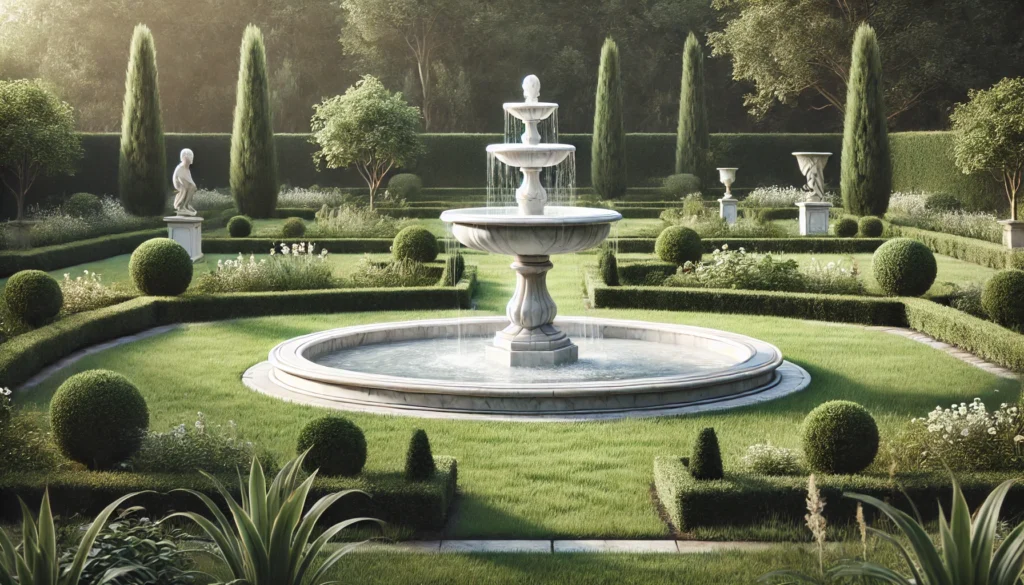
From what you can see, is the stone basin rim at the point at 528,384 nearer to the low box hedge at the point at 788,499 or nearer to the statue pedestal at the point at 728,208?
the low box hedge at the point at 788,499

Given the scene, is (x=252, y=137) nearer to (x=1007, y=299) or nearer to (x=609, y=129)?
(x=609, y=129)

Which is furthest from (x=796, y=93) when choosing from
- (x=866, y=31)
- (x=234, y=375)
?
(x=234, y=375)

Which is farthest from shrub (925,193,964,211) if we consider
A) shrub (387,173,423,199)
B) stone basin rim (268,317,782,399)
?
stone basin rim (268,317,782,399)

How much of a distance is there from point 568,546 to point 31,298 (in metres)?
8.57

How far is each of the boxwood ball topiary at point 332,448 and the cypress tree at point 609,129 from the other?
2814 centimetres

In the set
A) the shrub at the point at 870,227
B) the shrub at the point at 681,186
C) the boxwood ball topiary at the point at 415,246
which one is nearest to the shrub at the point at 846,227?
the shrub at the point at 870,227

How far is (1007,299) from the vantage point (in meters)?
12.1

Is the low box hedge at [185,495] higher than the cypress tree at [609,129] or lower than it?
lower

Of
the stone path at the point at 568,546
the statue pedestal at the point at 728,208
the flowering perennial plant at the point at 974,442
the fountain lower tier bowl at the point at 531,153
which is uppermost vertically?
the fountain lower tier bowl at the point at 531,153

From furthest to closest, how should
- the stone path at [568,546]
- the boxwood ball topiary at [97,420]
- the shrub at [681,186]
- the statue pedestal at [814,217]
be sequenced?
1. the shrub at [681,186]
2. the statue pedestal at [814,217]
3. the boxwood ball topiary at [97,420]
4. the stone path at [568,546]

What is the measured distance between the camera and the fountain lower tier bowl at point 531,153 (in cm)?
1116

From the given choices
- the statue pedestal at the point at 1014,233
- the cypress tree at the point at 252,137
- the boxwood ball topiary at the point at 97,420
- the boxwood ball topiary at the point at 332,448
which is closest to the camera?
the boxwood ball topiary at the point at 332,448

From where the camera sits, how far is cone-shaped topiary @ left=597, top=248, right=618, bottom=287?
16266 millimetres

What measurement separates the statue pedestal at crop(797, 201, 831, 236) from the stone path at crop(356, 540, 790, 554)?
19936mm
